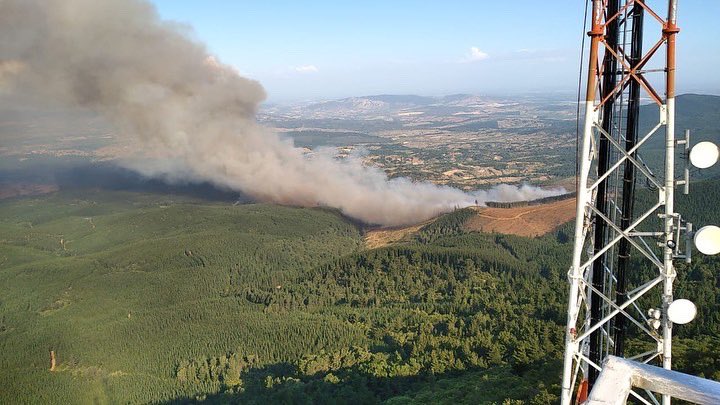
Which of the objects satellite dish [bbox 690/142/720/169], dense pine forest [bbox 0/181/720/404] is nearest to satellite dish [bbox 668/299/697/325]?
satellite dish [bbox 690/142/720/169]

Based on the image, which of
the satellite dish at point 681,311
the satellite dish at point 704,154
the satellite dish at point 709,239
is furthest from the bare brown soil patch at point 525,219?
the satellite dish at point 709,239

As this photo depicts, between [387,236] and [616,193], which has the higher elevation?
[616,193]

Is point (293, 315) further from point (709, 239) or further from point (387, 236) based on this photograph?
point (709, 239)

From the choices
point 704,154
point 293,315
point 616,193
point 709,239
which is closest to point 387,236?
point 293,315

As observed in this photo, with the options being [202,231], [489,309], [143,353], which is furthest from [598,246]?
[202,231]

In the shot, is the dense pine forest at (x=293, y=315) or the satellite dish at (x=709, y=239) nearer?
the satellite dish at (x=709, y=239)

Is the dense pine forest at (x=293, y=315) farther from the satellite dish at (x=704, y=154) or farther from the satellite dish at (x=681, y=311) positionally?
the satellite dish at (x=704, y=154)
